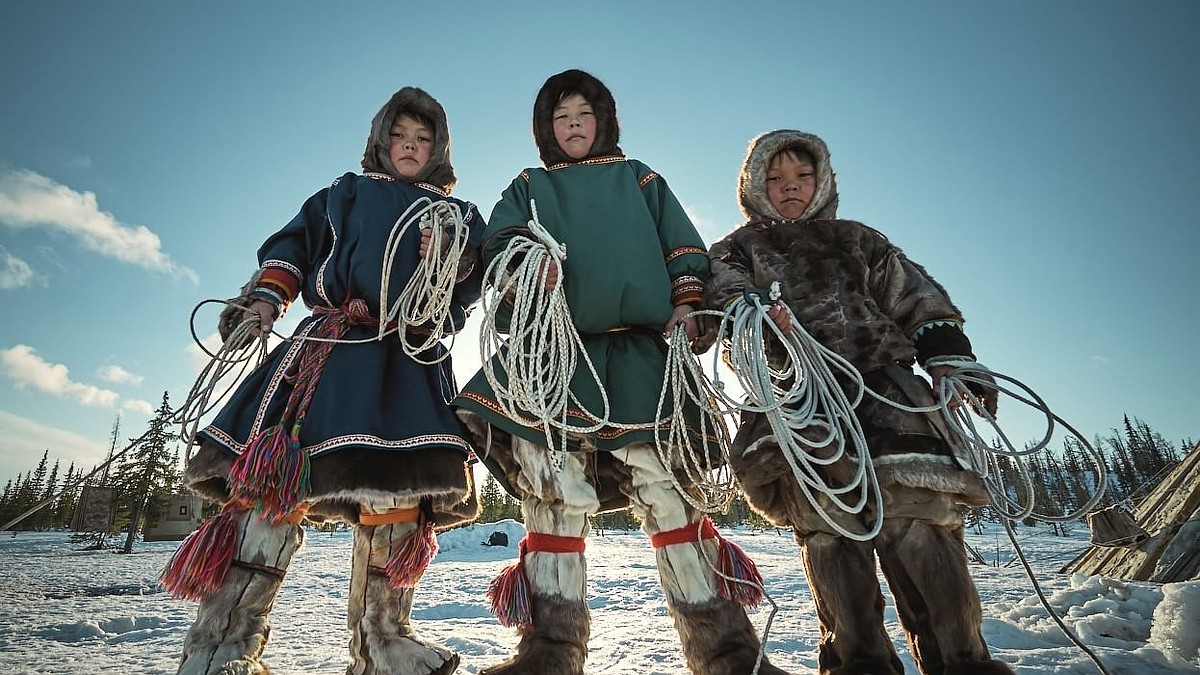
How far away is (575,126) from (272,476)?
168 cm

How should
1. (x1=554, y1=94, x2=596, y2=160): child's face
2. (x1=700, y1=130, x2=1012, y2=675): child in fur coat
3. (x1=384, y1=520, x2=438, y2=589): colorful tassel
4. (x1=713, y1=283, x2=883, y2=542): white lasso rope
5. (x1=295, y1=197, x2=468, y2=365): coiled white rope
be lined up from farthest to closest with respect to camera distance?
(x1=554, y1=94, x2=596, y2=160): child's face, (x1=295, y1=197, x2=468, y2=365): coiled white rope, (x1=384, y1=520, x2=438, y2=589): colorful tassel, (x1=713, y1=283, x2=883, y2=542): white lasso rope, (x1=700, y1=130, x2=1012, y2=675): child in fur coat

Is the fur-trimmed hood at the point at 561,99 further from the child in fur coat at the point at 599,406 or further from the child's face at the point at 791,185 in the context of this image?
the child's face at the point at 791,185

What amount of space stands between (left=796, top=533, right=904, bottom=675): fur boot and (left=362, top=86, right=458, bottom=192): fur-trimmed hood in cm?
208

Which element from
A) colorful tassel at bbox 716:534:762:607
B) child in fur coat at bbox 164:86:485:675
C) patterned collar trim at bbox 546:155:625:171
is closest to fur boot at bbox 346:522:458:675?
child in fur coat at bbox 164:86:485:675

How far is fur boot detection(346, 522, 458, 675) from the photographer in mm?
1785

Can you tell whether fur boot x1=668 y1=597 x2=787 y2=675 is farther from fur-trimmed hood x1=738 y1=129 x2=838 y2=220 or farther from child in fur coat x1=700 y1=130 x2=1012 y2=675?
fur-trimmed hood x1=738 y1=129 x2=838 y2=220

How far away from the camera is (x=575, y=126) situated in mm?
2350

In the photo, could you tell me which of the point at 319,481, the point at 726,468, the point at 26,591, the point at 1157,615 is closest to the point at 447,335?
the point at 319,481

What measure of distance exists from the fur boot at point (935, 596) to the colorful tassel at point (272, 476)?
179 cm

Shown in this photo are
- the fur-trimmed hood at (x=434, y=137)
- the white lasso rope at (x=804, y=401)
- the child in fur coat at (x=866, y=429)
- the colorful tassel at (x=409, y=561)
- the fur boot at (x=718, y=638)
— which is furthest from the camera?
the fur-trimmed hood at (x=434, y=137)

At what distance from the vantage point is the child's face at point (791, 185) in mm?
2404

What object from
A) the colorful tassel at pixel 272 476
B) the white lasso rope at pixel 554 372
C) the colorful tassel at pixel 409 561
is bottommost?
the colorful tassel at pixel 409 561

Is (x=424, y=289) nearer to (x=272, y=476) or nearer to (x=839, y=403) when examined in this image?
(x=272, y=476)

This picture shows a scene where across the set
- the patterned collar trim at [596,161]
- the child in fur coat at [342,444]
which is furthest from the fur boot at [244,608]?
the patterned collar trim at [596,161]
